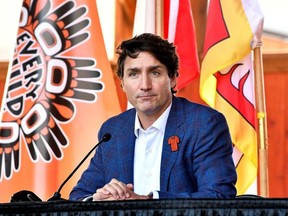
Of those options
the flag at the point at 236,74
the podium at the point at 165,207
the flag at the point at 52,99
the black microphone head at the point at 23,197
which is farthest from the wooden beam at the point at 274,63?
Answer: the podium at the point at 165,207

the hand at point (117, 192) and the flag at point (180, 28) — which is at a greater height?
the flag at point (180, 28)

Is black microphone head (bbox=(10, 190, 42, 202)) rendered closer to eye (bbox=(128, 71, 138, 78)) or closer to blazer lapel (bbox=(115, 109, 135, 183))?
blazer lapel (bbox=(115, 109, 135, 183))

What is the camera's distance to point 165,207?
151 cm

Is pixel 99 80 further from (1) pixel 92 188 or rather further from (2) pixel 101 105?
(1) pixel 92 188

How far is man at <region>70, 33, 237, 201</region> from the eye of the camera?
232cm

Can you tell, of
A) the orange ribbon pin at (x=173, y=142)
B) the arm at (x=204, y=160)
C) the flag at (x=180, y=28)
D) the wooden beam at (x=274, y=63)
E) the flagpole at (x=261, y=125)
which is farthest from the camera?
the wooden beam at (x=274, y=63)

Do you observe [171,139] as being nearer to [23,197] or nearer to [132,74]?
[132,74]

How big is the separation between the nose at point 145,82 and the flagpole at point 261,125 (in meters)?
1.23

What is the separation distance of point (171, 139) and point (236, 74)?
1.30m

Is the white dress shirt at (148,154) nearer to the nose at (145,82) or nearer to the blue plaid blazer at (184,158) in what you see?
the blue plaid blazer at (184,158)

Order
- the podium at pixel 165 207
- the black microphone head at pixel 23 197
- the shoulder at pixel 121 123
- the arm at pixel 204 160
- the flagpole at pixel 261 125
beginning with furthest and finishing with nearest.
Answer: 1. the flagpole at pixel 261 125
2. the shoulder at pixel 121 123
3. the arm at pixel 204 160
4. the black microphone head at pixel 23 197
5. the podium at pixel 165 207

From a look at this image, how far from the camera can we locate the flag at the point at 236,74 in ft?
11.5

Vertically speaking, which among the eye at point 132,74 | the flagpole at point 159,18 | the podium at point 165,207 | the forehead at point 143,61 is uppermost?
the flagpole at point 159,18

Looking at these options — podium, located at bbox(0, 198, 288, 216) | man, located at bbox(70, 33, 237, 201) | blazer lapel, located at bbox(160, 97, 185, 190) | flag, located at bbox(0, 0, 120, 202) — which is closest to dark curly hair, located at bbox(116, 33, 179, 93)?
man, located at bbox(70, 33, 237, 201)
